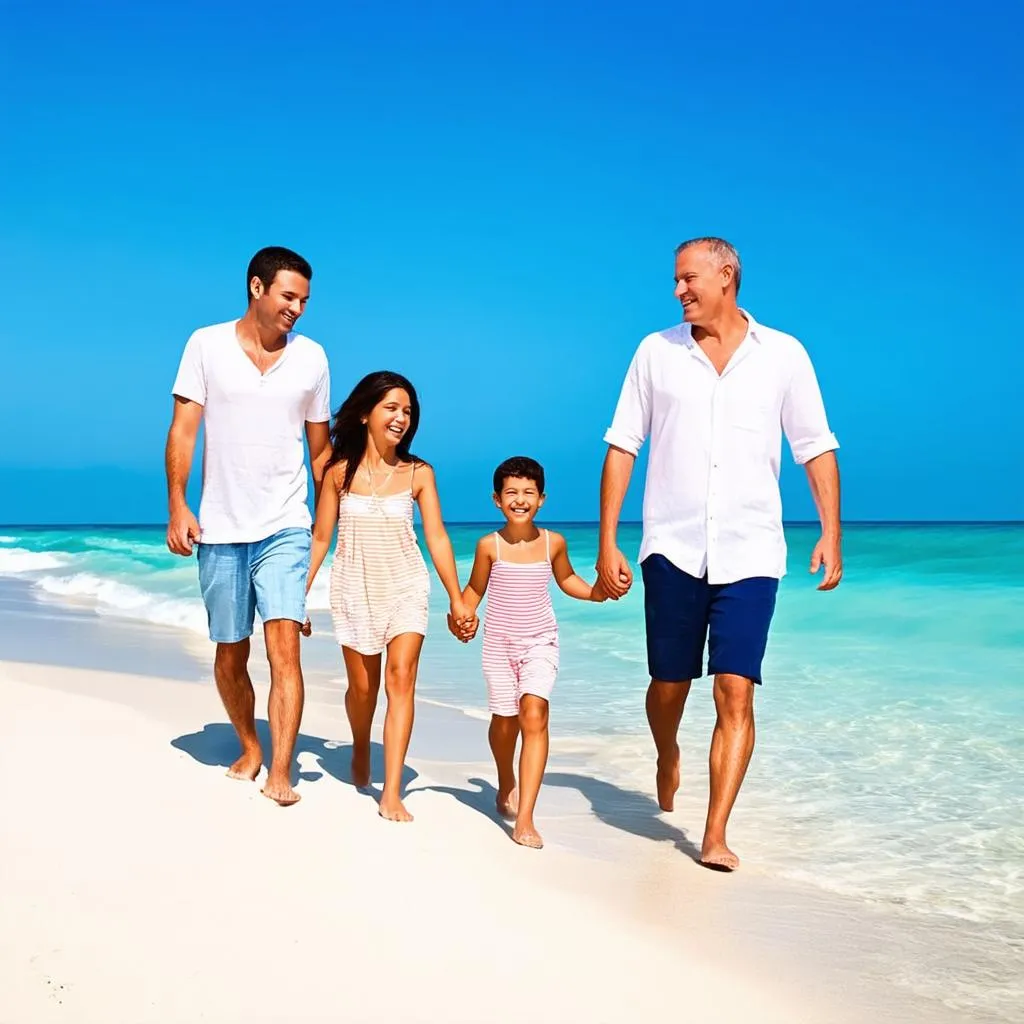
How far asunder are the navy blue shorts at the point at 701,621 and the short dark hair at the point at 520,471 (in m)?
0.58

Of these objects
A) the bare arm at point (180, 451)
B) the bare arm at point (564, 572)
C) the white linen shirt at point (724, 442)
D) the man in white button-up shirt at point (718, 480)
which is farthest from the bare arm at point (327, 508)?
the white linen shirt at point (724, 442)

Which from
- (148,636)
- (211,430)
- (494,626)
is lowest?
(148,636)

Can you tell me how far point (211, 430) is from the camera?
16.8 feet

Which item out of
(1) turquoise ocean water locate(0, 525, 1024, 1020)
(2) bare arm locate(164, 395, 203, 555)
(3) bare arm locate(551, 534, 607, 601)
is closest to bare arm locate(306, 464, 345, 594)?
(2) bare arm locate(164, 395, 203, 555)

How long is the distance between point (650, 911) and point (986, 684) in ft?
25.6

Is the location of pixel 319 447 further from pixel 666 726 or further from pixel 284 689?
pixel 666 726

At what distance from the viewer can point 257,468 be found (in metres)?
5.04

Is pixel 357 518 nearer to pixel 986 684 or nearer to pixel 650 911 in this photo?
pixel 650 911

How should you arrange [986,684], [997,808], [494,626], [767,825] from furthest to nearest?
1. [986,684]
2. [997,808]
3. [767,825]
4. [494,626]

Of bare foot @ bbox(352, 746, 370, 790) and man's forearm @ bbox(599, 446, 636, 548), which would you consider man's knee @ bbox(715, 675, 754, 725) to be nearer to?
man's forearm @ bbox(599, 446, 636, 548)

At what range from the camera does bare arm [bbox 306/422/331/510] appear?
537cm

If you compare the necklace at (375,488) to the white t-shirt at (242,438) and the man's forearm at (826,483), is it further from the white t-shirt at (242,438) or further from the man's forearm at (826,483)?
the man's forearm at (826,483)

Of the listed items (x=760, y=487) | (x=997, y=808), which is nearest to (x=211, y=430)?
(x=760, y=487)

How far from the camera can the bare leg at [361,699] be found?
208 inches
